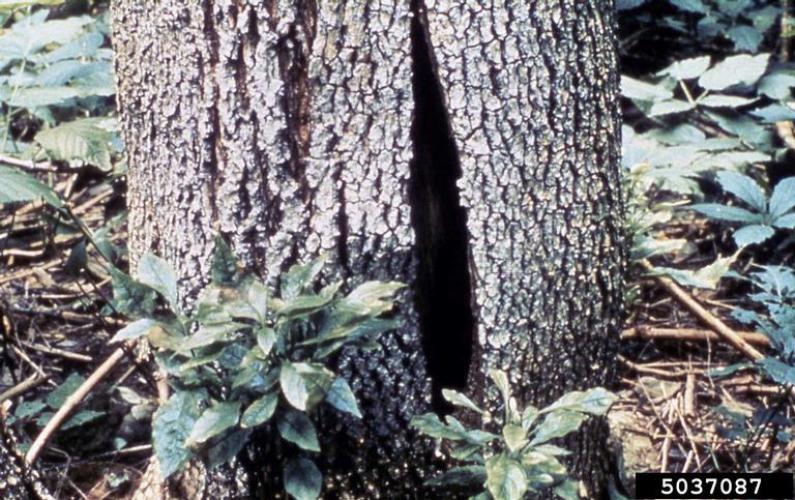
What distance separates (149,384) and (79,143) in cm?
69

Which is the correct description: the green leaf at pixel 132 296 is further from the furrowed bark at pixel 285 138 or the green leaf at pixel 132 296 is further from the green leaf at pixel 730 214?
the green leaf at pixel 730 214

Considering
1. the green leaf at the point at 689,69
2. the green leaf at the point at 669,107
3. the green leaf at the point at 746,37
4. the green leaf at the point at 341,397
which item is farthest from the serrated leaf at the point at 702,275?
the green leaf at the point at 746,37

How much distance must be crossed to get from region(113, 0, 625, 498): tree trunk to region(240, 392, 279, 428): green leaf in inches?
10.6

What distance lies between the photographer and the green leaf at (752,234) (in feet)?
7.57

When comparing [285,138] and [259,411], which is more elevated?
[285,138]

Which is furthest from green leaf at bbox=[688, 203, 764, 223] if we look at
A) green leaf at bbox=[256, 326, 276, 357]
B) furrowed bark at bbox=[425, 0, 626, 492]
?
green leaf at bbox=[256, 326, 276, 357]

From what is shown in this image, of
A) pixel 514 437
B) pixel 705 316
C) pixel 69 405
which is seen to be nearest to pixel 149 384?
pixel 69 405

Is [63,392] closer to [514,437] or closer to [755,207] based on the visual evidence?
[514,437]

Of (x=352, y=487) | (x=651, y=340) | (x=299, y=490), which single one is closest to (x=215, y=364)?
(x=299, y=490)

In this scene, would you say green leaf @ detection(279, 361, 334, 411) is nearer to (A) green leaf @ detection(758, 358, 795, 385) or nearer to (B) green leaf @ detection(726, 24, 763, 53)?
(A) green leaf @ detection(758, 358, 795, 385)

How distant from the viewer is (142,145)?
1805 mm

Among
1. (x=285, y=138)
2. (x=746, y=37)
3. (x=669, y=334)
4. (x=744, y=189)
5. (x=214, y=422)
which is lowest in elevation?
(x=669, y=334)

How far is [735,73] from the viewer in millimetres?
2852

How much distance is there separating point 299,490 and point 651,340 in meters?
1.51
